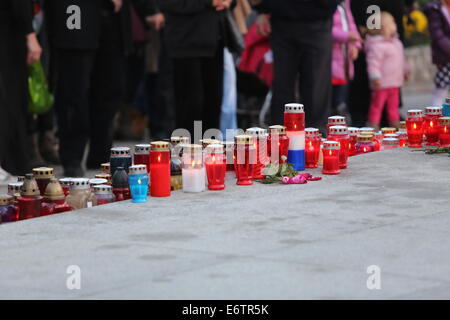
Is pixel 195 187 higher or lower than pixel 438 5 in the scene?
lower

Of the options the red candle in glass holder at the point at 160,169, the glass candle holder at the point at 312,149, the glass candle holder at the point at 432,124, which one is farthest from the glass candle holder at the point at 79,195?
the glass candle holder at the point at 432,124

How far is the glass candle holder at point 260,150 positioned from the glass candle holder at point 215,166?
13.8 inches

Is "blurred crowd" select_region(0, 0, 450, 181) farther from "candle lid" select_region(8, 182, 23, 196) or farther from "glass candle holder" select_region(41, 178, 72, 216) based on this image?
"glass candle holder" select_region(41, 178, 72, 216)

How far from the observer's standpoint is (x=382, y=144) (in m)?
9.83

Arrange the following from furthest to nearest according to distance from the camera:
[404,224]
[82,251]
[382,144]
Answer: [382,144] → [404,224] → [82,251]

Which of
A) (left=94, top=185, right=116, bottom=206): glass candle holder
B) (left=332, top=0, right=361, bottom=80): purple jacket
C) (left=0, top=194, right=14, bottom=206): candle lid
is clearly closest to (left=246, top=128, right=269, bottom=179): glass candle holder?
(left=94, top=185, right=116, bottom=206): glass candle holder

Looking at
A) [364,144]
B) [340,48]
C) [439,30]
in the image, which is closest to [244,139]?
[364,144]

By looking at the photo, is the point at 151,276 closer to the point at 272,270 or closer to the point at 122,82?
the point at 272,270

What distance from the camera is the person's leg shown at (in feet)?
36.2

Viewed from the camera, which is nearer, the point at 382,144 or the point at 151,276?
the point at 151,276

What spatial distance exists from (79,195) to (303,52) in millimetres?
4053

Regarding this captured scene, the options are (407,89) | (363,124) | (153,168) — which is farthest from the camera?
(407,89)
